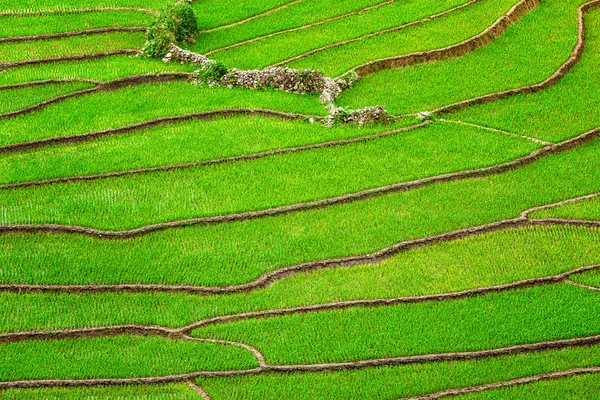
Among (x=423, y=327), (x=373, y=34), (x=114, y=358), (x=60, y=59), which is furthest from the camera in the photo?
(x=373, y=34)

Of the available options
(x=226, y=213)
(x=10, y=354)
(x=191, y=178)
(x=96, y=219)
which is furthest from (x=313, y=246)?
(x=10, y=354)

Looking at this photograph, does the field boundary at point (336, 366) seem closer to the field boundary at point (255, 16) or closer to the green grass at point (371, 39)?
the green grass at point (371, 39)

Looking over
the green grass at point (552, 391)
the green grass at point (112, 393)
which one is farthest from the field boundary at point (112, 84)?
the green grass at point (552, 391)

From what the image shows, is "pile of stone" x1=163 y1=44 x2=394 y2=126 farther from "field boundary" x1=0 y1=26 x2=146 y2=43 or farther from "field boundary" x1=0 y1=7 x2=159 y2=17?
"field boundary" x1=0 y1=7 x2=159 y2=17

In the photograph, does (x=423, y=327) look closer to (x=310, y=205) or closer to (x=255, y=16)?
(x=310, y=205)

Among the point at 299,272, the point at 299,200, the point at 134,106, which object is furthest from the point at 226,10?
the point at 299,272

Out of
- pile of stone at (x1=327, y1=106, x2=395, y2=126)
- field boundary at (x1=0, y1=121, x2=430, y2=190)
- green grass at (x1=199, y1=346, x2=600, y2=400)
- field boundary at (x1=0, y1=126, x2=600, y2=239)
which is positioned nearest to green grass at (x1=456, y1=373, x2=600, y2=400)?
green grass at (x1=199, y1=346, x2=600, y2=400)
